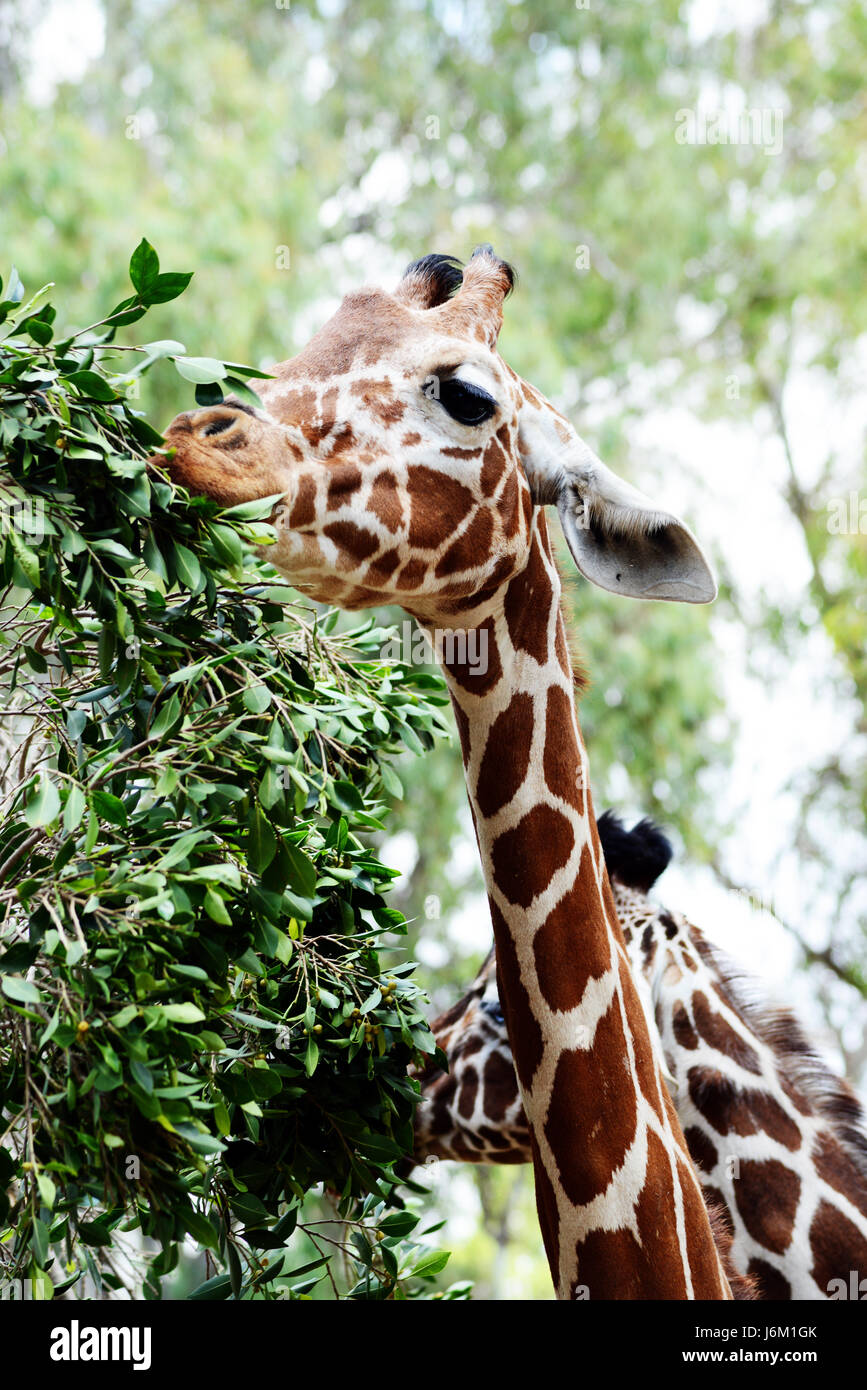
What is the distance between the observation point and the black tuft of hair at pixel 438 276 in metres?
3.05

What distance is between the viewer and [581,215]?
38.7 ft

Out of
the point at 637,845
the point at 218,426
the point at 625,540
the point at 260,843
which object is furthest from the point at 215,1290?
the point at 637,845

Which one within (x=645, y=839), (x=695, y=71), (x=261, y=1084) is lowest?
(x=261, y=1084)

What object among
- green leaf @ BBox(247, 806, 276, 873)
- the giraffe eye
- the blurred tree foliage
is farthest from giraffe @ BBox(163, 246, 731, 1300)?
the blurred tree foliage

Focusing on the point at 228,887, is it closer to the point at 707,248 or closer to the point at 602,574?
the point at 602,574

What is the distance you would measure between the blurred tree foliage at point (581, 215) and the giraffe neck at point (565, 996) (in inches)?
222

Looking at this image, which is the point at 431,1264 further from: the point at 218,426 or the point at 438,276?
the point at 438,276

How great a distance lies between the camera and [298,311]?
27.3 ft

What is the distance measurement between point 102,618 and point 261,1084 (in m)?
0.86

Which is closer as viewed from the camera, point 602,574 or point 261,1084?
point 261,1084

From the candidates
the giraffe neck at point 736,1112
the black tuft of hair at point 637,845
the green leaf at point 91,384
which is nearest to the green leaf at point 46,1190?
the green leaf at point 91,384

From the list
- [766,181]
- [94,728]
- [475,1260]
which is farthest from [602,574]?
[475,1260]

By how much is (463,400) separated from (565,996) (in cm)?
Answer: 124

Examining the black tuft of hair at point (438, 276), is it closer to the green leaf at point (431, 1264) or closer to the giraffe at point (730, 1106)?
the giraffe at point (730, 1106)
